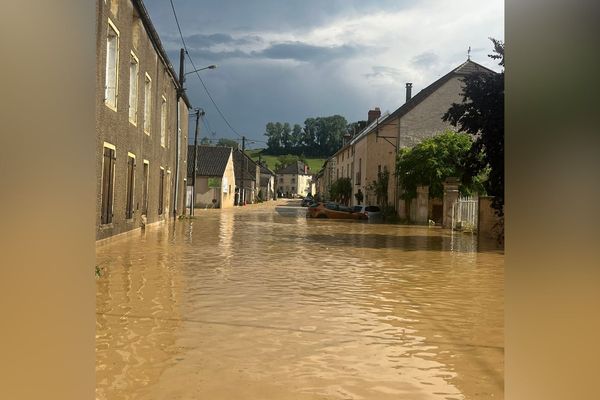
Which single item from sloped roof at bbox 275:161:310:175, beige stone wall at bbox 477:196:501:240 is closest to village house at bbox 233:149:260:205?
beige stone wall at bbox 477:196:501:240

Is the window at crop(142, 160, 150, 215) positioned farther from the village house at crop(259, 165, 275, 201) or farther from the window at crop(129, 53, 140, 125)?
the village house at crop(259, 165, 275, 201)

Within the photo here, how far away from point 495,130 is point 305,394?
13.5 metres

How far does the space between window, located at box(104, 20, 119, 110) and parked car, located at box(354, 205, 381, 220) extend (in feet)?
78.6

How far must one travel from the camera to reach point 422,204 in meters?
32.2

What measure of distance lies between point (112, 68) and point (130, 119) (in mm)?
2930

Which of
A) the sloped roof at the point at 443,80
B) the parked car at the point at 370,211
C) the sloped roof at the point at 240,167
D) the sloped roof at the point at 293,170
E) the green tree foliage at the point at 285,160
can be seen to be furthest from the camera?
the green tree foliage at the point at 285,160

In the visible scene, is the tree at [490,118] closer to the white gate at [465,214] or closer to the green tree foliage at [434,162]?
the white gate at [465,214]

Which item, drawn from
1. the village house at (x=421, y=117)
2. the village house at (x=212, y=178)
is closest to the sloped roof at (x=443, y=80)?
the village house at (x=421, y=117)

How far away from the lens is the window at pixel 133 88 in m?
19.3

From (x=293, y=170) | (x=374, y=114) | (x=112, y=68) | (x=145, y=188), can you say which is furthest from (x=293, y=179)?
(x=112, y=68)

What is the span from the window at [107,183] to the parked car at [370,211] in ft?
77.6

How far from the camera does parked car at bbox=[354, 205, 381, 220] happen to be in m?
38.8
